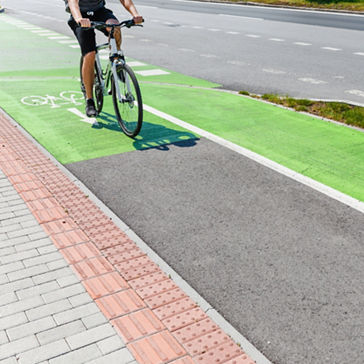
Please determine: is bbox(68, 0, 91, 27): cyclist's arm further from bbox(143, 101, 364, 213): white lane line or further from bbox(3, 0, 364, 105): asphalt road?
bbox(3, 0, 364, 105): asphalt road

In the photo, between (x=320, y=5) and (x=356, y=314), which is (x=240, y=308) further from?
(x=320, y=5)

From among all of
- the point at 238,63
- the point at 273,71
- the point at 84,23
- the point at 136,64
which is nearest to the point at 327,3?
the point at 238,63

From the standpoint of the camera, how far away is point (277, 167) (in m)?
6.21

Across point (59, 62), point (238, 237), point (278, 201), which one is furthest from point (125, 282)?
point (59, 62)

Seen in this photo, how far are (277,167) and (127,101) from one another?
2240 millimetres

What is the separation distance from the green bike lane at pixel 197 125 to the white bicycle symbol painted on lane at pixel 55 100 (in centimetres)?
2

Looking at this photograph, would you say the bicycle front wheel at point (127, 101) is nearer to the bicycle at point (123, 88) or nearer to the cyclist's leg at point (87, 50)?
the bicycle at point (123, 88)

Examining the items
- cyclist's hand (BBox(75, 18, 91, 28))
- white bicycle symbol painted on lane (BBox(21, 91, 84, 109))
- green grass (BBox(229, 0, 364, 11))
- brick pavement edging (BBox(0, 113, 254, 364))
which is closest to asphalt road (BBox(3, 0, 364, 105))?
green grass (BBox(229, 0, 364, 11))

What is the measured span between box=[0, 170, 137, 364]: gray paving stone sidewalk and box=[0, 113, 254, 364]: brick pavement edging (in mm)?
87

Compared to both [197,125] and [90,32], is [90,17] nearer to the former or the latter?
[90,32]

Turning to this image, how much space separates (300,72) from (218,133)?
244 inches

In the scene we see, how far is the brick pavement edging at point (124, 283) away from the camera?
10.5 feet

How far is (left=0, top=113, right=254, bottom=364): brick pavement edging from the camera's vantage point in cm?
321

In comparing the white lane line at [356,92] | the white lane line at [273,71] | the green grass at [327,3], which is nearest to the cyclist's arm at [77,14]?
the white lane line at [356,92]
